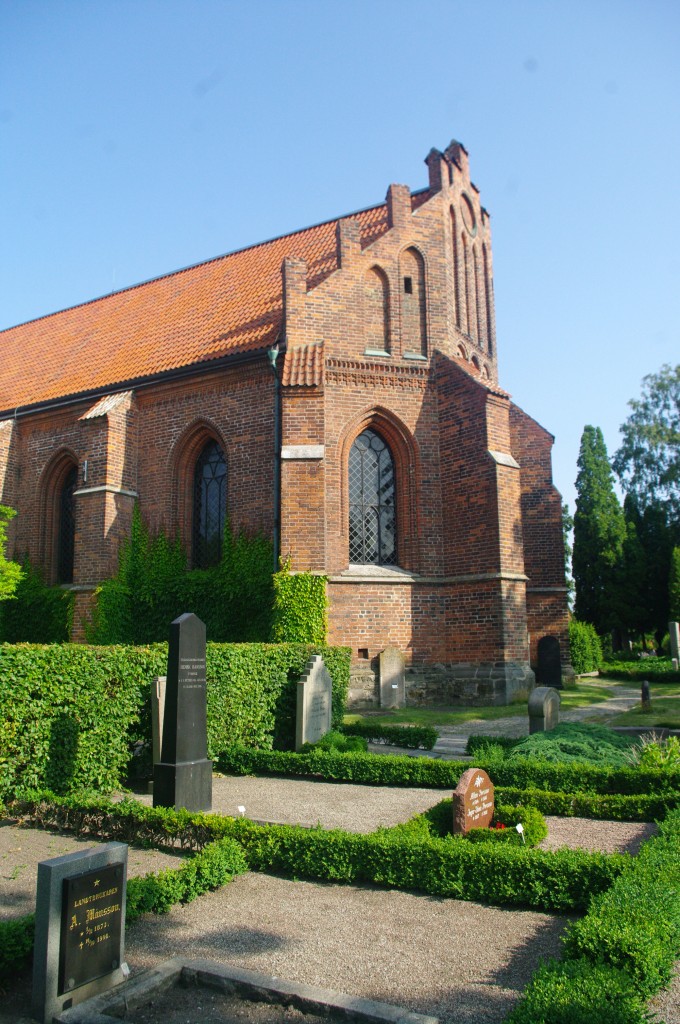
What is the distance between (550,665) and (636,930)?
620 inches

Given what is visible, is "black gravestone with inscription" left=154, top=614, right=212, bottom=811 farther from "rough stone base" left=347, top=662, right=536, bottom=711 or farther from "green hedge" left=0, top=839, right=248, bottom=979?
"rough stone base" left=347, top=662, right=536, bottom=711

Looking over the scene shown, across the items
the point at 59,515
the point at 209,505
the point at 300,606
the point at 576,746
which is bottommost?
the point at 576,746

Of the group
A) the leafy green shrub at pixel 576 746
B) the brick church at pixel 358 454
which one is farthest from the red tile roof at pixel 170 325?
the leafy green shrub at pixel 576 746

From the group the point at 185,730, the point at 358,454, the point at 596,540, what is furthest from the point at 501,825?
the point at 596,540

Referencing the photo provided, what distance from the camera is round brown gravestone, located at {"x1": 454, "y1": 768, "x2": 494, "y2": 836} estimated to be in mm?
7230

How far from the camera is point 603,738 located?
11156mm

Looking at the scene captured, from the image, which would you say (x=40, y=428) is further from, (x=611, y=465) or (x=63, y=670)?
(x=611, y=465)

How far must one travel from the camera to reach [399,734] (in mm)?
12953

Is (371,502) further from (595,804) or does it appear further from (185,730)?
(595,804)

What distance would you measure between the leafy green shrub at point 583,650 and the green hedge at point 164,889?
22818 mm

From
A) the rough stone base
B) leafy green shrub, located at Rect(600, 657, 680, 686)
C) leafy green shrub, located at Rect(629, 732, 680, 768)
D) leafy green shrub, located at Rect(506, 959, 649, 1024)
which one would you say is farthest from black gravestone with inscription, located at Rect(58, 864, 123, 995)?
leafy green shrub, located at Rect(600, 657, 680, 686)

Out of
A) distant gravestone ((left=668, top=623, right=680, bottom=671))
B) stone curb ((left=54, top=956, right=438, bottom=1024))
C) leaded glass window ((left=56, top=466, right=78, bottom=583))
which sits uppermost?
leaded glass window ((left=56, top=466, right=78, bottom=583))

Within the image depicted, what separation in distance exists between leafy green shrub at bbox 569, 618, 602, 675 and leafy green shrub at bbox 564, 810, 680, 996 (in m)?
23.3

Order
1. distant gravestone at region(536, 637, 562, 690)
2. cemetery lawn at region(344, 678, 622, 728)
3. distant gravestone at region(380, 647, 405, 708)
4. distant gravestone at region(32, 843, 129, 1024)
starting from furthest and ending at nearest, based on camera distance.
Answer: distant gravestone at region(536, 637, 562, 690) → distant gravestone at region(380, 647, 405, 708) → cemetery lawn at region(344, 678, 622, 728) → distant gravestone at region(32, 843, 129, 1024)
